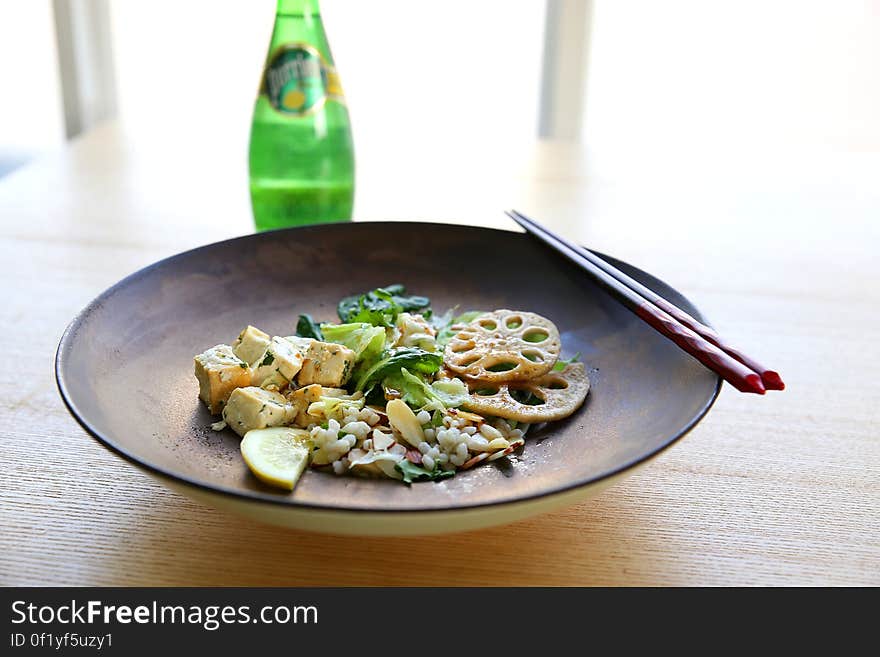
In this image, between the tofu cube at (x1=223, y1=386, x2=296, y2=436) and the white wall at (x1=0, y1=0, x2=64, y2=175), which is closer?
the tofu cube at (x1=223, y1=386, x2=296, y2=436)

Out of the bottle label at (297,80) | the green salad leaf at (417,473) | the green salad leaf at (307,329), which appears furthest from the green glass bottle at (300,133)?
the green salad leaf at (417,473)

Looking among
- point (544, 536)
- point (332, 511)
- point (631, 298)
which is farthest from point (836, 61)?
point (332, 511)

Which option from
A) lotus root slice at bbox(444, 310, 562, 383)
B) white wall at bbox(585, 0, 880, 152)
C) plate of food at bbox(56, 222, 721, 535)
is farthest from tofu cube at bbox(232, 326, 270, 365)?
Answer: white wall at bbox(585, 0, 880, 152)

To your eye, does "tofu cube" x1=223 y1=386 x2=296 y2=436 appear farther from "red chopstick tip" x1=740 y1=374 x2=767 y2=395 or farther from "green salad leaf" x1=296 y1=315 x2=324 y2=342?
"red chopstick tip" x1=740 y1=374 x2=767 y2=395

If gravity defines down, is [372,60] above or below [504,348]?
above

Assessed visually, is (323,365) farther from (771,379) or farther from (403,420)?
(771,379)

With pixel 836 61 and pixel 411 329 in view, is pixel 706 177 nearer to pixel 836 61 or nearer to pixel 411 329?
pixel 411 329

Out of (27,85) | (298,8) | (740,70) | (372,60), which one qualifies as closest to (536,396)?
(298,8)
